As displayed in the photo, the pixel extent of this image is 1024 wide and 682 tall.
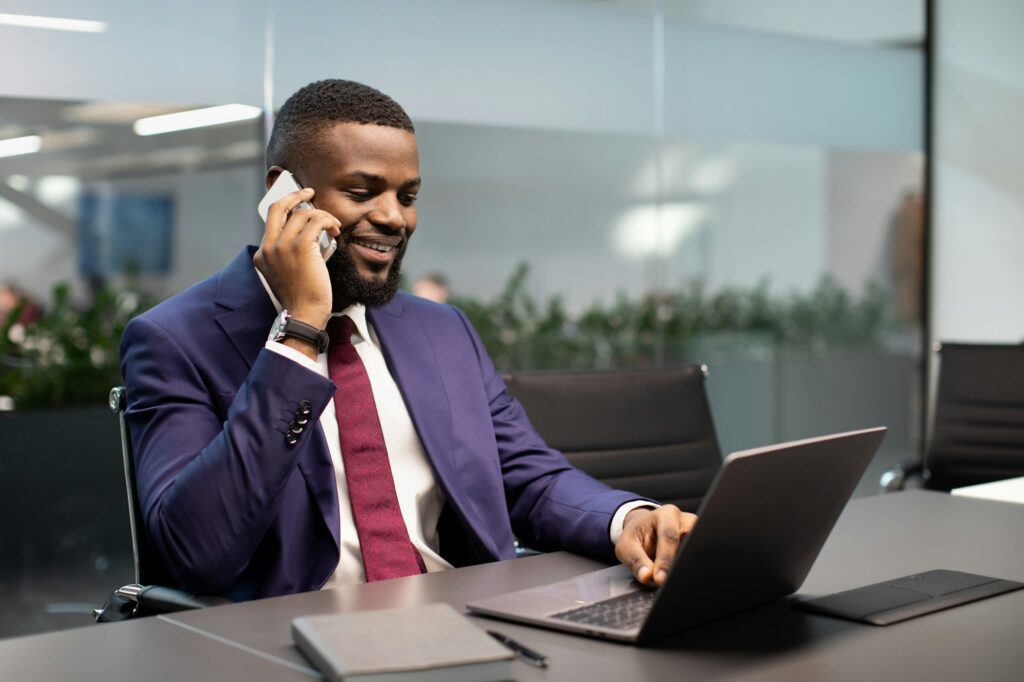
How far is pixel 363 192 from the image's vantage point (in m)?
1.99

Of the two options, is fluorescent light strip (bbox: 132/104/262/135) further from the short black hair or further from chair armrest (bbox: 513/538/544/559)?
chair armrest (bbox: 513/538/544/559)

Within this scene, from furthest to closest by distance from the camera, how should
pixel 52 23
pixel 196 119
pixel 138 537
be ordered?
1. pixel 196 119
2. pixel 52 23
3. pixel 138 537

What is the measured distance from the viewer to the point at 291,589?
1.78 meters

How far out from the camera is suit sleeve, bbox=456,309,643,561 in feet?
5.90

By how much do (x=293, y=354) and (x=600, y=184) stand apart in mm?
3367

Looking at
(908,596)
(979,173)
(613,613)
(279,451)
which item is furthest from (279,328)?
(979,173)

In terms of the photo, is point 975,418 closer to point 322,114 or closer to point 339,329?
point 339,329

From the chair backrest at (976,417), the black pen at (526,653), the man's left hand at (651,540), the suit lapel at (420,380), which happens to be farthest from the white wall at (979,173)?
the black pen at (526,653)

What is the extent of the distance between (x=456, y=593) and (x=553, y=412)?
1.14m

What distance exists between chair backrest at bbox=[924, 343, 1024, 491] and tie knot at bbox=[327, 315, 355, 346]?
2353 mm

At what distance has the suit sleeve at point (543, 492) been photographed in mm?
1797

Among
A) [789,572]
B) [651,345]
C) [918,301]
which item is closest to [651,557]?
[789,572]

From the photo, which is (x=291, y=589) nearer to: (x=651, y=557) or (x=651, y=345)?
(x=651, y=557)

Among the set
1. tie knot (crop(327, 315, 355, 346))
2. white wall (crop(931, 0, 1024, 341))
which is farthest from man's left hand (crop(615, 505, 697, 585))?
white wall (crop(931, 0, 1024, 341))
